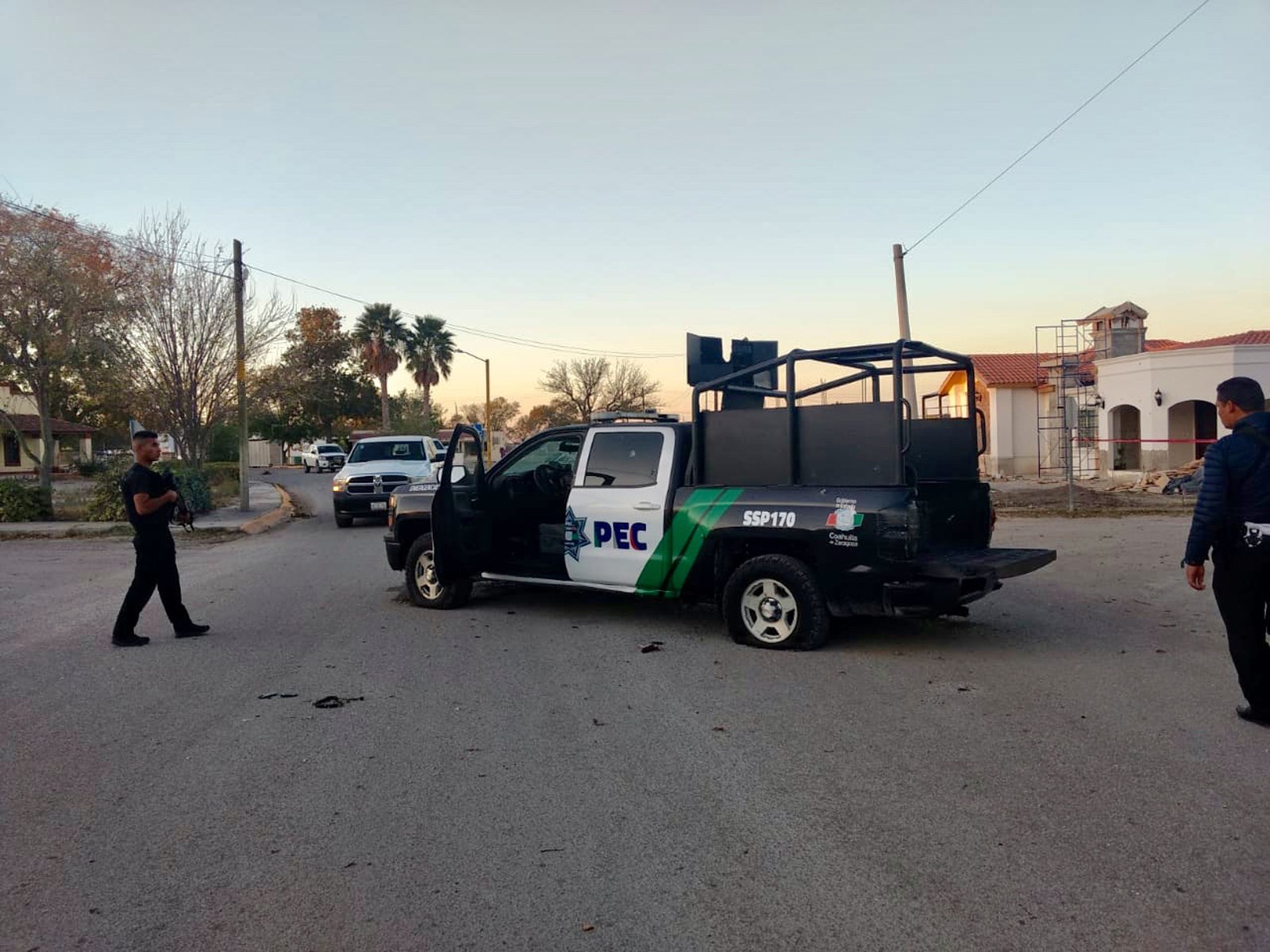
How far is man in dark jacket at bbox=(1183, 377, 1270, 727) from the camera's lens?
17.3ft

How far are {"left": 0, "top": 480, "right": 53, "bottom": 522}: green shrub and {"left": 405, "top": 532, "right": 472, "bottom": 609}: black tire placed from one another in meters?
14.9

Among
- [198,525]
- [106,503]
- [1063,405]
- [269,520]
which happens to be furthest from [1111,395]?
[106,503]

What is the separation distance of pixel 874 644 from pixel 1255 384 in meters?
3.31

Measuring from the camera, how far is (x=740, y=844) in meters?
4.00

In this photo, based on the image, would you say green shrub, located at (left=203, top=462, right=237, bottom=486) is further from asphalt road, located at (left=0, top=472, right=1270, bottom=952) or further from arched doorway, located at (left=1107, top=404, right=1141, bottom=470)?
arched doorway, located at (left=1107, top=404, right=1141, bottom=470)

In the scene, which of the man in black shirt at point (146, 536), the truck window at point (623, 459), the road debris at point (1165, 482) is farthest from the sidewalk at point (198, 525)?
the road debris at point (1165, 482)

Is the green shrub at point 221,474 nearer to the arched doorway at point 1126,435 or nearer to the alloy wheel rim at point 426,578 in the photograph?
the alloy wheel rim at point 426,578

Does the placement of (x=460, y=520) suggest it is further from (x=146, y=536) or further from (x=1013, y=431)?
(x=1013, y=431)

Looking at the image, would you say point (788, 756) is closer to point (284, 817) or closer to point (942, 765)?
point (942, 765)

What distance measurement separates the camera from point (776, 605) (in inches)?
299

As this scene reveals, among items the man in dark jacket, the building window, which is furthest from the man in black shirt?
the building window

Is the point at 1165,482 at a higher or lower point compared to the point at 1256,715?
higher

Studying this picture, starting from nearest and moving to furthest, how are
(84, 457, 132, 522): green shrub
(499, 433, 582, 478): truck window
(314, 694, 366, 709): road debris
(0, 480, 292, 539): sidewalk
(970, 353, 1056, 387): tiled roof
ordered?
(314, 694, 366, 709): road debris < (499, 433, 582, 478): truck window < (0, 480, 292, 539): sidewalk < (84, 457, 132, 522): green shrub < (970, 353, 1056, 387): tiled roof

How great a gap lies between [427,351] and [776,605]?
55452 millimetres
